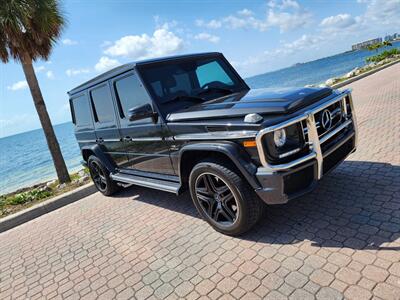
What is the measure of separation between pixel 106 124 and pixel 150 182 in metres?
1.57

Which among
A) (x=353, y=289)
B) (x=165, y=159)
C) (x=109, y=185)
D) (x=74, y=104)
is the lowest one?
(x=353, y=289)

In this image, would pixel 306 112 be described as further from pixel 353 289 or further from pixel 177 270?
pixel 177 270

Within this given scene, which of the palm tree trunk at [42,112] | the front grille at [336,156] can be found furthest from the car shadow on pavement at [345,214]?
the palm tree trunk at [42,112]

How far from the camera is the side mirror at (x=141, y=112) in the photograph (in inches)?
144

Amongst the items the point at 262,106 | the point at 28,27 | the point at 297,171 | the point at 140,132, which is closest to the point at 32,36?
the point at 28,27

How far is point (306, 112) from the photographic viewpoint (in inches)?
116

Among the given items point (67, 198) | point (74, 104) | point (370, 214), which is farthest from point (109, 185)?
point (370, 214)

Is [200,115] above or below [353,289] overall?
above

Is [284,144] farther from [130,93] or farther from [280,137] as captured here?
[130,93]

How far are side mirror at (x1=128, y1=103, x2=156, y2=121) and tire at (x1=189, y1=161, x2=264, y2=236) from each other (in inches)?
39.8

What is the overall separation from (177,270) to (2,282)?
98.0 inches

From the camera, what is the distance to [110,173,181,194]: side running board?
3.96 metres

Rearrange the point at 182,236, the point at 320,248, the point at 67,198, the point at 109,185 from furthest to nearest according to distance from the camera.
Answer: the point at 67,198, the point at 109,185, the point at 182,236, the point at 320,248

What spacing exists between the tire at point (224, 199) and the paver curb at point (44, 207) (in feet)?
13.8
